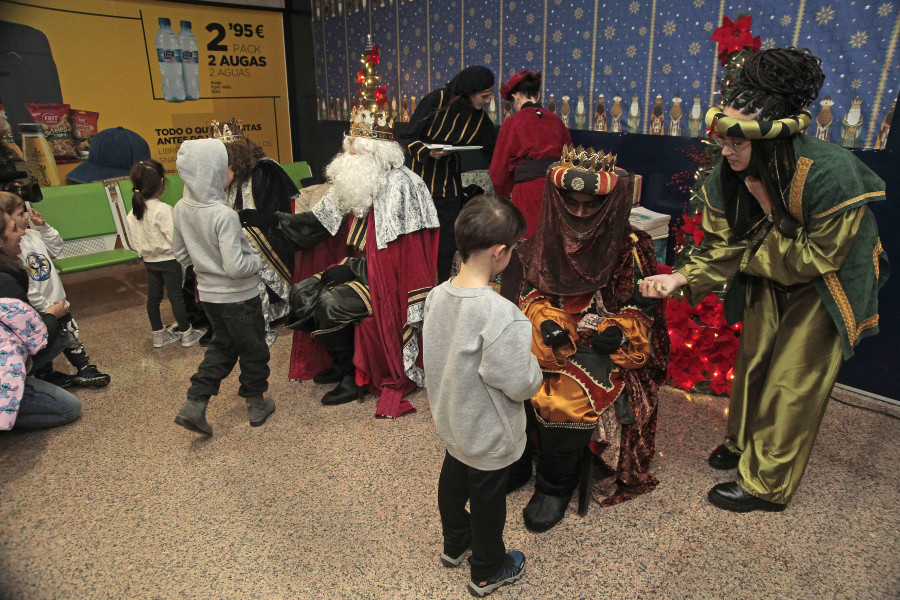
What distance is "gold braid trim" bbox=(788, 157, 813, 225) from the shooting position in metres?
2.02

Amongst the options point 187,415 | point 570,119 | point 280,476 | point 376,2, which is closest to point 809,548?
point 280,476

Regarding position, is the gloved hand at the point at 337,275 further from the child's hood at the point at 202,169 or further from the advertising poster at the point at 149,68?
the advertising poster at the point at 149,68

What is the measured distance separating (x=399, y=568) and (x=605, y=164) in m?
1.70

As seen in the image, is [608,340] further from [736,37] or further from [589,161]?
[736,37]

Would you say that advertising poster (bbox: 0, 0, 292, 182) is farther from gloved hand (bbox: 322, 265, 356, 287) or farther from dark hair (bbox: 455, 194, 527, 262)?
dark hair (bbox: 455, 194, 527, 262)

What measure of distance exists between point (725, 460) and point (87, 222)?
5086 millimetres

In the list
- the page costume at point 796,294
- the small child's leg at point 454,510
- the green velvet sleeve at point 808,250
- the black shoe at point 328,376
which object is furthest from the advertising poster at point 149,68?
the green velvet sleeve at point 808,250

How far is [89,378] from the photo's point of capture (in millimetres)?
3586

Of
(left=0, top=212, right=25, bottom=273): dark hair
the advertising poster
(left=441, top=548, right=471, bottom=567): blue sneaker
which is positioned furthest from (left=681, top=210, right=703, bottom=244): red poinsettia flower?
the advertising poster

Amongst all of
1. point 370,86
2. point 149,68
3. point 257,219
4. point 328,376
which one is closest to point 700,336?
point 328,376

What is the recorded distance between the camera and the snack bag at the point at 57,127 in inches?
211

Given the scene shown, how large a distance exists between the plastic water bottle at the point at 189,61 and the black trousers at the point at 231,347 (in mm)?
4575

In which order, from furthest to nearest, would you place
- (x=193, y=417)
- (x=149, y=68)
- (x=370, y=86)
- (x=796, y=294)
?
1. (x=149, y=68)
2. (x=370, y=86)
3. (x=193, y=417)
4. (x=796, y=294)

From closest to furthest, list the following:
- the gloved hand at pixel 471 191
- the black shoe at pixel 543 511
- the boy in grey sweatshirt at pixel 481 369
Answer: the boy in grey sweatshirt at pixel 481 369, the black shoe at pixel 543 511, the gloved hand at pixel 471 191
